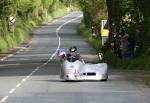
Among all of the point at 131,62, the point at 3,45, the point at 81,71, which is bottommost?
the point at 3,45

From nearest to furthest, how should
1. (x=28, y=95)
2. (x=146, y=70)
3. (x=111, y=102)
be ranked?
(x=111, y=102) → (x=28, y=95) → (x=146, y=70)

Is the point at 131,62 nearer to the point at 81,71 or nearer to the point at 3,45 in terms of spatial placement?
the point at 81,71

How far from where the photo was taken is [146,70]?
38125 millimetres

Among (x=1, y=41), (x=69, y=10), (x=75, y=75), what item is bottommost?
(x=69, y=10)

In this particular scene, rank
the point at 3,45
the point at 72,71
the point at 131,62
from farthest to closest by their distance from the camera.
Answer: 1. the point at 3,45
2. the point at 131,62
3. the point at 72,71

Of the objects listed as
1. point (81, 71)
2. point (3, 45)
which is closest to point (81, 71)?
point (81, 71)

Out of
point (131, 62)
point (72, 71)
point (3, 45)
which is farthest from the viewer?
point (3, 45)

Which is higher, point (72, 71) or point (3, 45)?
point (72, 71)

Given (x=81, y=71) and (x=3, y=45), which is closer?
(x=81, y=71)

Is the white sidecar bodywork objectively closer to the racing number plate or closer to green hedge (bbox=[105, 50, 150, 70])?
the racing number plate

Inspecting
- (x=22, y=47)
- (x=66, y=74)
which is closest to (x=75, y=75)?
(x=66, y=74)

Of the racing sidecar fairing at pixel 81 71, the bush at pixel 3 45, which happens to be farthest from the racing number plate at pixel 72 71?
the bush at pixel 3 45

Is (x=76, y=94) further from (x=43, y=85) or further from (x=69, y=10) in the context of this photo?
(x=69, y=10)

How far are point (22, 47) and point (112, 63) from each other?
110 feet
